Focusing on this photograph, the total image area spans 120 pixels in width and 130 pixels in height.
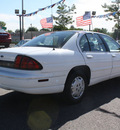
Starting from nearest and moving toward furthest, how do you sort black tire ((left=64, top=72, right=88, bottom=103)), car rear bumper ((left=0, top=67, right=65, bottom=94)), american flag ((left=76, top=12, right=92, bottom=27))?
car rear bumper ((left=0, top=67, right=65, bottom=94)) < black tire ((left=64, top=72, right=88, bottom=103)) < american flag ((left=76, top=12, right=92, bottom=27))

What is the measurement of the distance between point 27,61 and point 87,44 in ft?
5.07

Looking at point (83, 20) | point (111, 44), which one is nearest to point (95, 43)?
point (111, 44)

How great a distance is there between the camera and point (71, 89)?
3230 mm

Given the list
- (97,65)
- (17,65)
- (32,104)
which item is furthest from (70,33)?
(32,104)

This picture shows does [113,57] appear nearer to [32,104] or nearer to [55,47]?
[55,47]

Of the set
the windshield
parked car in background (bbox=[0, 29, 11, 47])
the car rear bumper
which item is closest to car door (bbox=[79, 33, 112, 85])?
the windshield

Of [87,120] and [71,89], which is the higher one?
[71,89]

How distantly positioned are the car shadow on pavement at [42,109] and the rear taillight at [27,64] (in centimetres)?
79

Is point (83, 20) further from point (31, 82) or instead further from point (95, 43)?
point (31, 82)

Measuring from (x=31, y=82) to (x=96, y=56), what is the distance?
1686mm

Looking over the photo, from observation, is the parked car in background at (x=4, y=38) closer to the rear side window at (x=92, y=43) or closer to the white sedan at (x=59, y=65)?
the white sedan at (x=59, y=65)

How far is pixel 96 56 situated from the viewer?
146 inches

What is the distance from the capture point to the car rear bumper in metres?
2.64

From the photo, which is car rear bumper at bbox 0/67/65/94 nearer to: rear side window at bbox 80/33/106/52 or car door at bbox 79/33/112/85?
car door at bbox 79/33/112/85
